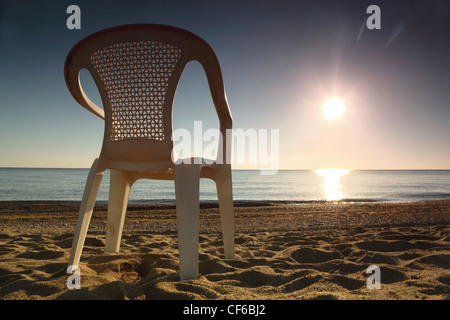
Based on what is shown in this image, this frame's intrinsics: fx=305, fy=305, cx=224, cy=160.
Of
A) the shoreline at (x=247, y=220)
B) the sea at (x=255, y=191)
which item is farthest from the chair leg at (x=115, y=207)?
the sea at (x=255, y=191)

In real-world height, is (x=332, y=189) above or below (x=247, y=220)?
below

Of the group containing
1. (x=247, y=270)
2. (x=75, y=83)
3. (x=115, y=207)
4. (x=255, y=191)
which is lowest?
(x=255, y=191)

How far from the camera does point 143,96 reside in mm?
1910

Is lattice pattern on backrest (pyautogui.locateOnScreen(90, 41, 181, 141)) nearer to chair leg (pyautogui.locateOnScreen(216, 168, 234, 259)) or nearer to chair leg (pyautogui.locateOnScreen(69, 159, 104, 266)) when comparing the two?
chair leg (pyautogui.locateOnScreen(69, 159, 104, 266))

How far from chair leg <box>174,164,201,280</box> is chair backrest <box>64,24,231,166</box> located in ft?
0.62

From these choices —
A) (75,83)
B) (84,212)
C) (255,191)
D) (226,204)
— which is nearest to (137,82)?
(75,83)

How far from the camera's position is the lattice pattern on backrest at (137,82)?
6.10 feet

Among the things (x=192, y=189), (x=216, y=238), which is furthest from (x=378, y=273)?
(x=216, y=238)

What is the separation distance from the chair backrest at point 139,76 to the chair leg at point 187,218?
19 centimetres

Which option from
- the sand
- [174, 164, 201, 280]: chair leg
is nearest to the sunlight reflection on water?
the sand

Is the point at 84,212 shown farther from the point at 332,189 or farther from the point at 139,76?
the point at 332,189

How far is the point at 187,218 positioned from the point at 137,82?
897mm

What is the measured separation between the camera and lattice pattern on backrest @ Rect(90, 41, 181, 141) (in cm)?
186
